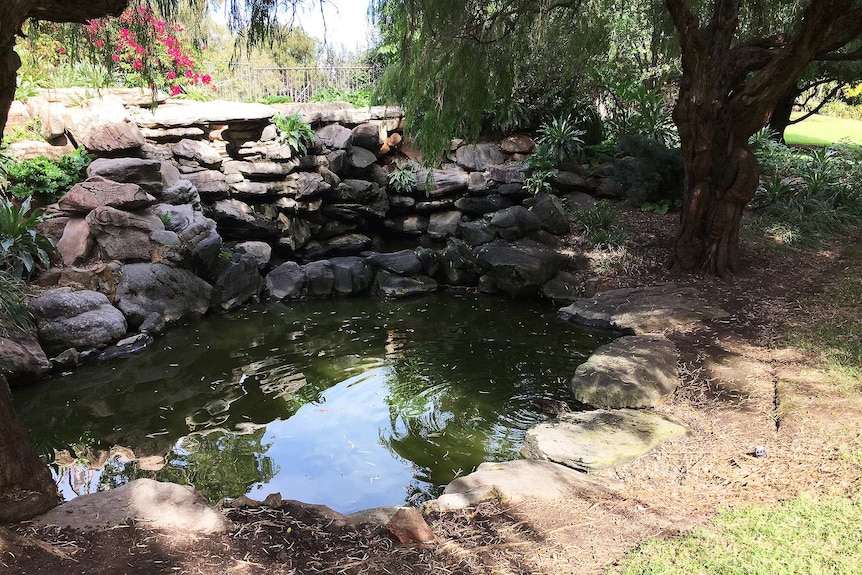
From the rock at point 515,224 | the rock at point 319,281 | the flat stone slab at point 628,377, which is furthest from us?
the rock at point 515,224

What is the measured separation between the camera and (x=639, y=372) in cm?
496

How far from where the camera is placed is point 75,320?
663cm

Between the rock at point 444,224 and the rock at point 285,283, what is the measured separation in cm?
344

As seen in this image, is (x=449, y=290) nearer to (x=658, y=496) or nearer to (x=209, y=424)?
(x=209, y=424)

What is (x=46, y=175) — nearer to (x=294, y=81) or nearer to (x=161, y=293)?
(x=161, y=293)

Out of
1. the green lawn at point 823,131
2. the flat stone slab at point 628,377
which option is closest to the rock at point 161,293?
the flat stone slab at point 628,377

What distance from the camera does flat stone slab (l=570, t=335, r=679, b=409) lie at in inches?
186

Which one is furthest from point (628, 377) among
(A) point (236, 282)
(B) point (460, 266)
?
(A) point (236, 282)

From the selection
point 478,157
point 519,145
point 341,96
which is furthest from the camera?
point 341,96

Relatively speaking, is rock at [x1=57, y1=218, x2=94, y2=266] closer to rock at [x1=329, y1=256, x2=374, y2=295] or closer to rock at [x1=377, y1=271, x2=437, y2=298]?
rock at [x1=329, y1=256, x2=374, y2=295]

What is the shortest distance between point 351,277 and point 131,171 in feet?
11.0

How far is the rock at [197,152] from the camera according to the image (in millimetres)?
10141

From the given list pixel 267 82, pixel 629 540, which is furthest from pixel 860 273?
pixel 267 82

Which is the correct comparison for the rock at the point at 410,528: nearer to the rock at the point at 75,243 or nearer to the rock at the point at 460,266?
the rock at the point at 75,243
